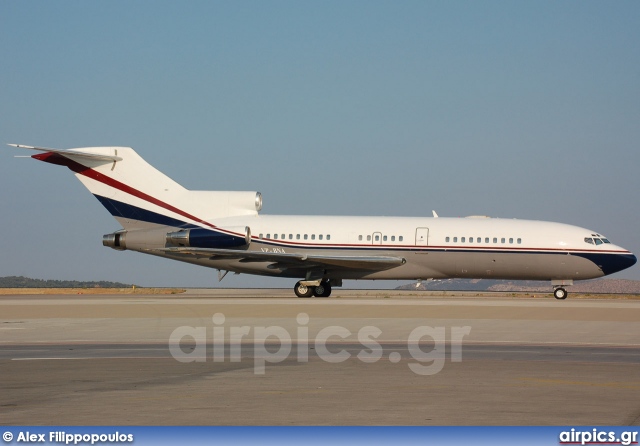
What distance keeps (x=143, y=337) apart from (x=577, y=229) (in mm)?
25606

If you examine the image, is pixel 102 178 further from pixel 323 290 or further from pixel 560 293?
pixel 560 293

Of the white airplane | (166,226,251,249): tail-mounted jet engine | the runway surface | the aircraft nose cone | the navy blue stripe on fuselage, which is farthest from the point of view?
the navy blue stripe on fuselage

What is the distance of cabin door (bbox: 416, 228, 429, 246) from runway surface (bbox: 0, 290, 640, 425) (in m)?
12.6

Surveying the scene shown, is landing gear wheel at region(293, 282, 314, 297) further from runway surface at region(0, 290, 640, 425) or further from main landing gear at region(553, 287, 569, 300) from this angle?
runway surface at region(0, 290, 640, 425)

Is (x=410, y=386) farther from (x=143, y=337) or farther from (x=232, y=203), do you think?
(x=232, y=203)

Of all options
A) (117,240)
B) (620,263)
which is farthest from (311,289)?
(620,263)

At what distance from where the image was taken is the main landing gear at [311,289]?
40031mm

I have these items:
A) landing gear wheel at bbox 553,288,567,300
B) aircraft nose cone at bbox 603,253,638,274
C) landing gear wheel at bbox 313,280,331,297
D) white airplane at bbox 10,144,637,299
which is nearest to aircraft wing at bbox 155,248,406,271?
white airplane at bbox 10,144,637,299

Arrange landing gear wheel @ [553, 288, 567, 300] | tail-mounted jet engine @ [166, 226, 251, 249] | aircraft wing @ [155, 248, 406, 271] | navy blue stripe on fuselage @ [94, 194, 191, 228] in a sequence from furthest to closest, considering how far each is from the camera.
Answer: navy blue stripe on fuselage @ [94, 194, 191, 228], landing gear wheel @ [553, 288, 567, 300], tail-mounted jet engine @ [166, 226, 251, 249], aircraft wing @ [155, 248, 406, 271]

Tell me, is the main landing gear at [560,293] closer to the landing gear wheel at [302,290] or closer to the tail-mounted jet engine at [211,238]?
the landing gear wheel at [302,290]

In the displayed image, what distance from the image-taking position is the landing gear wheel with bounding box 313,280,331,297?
4050cm

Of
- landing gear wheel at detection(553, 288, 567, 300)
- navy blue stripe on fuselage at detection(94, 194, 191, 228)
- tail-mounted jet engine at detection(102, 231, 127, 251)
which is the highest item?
navy blue stripe on fuselage at detection(94, 194, 191, 228)

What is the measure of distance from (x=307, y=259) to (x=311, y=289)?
199 centimetres

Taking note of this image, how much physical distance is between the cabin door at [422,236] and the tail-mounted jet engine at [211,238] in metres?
7.57
